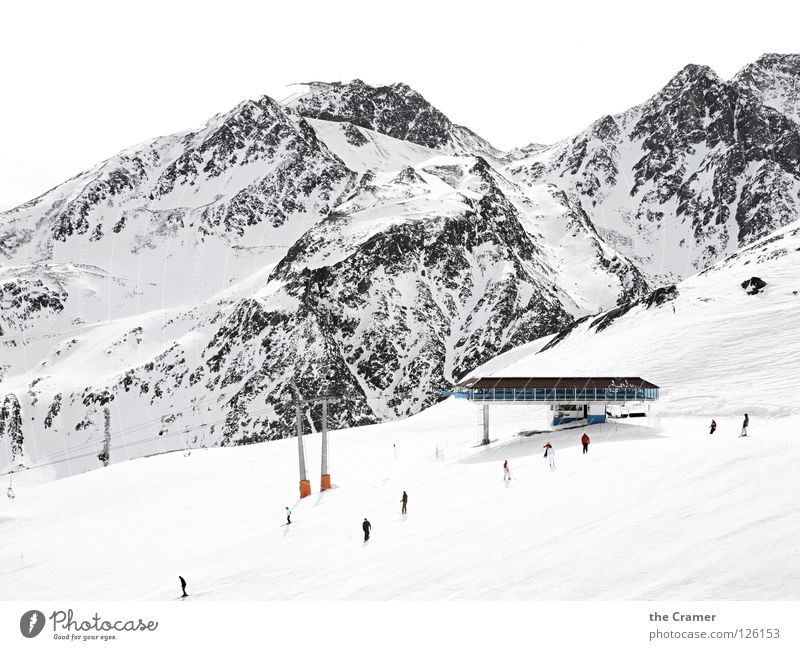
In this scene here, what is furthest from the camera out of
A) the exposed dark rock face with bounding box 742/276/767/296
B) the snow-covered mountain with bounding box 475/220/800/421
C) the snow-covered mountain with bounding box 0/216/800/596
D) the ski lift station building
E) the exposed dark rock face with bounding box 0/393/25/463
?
the exposed dark rock face with bounding box 0/393/25/463

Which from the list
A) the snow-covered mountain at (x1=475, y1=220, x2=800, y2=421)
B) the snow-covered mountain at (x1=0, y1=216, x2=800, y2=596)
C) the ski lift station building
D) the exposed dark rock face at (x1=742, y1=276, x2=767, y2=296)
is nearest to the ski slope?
the snow-covered mountain at (x1=0, y1=216, x2=800, y2=596)

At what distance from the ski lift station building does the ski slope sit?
1.94 meters

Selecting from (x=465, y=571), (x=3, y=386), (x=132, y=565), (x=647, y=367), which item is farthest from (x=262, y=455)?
(x=3, y=386)

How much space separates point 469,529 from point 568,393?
24090mm

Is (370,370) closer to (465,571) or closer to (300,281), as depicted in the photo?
(300,281)

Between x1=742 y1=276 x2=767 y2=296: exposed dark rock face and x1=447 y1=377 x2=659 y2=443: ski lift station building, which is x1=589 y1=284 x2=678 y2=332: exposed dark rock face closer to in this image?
x1=742 y1=276 x2=767 y2=296: exposed dark rock face

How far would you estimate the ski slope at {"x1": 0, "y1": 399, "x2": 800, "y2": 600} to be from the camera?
920 inches

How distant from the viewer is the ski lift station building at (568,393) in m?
52.1

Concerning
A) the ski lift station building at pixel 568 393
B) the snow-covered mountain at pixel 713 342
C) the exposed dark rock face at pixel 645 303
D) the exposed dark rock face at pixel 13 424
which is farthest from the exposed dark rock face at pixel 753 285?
the exposed dark rock face at pixel 13 424

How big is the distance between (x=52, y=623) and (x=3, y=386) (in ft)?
618

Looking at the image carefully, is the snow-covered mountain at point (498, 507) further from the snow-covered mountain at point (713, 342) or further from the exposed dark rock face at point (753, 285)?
the exposed dark rock face at point (753, 285)

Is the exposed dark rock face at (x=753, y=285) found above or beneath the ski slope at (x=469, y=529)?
above

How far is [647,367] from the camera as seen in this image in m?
71.2

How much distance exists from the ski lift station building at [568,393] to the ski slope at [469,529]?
194 cm
